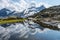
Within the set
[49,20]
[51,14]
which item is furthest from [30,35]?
[51,14]

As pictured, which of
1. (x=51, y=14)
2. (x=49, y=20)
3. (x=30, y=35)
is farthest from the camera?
(x=51, y=14)

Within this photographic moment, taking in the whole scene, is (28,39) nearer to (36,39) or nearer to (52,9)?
(36,39)

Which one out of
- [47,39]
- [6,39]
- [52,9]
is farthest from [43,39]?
[52,9]

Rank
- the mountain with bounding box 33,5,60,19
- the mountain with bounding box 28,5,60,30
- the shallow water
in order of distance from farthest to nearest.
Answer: the mountain with bounding box 33,5,60,19 → the mountain with bounding box 28,5,60,30 → the shallow water

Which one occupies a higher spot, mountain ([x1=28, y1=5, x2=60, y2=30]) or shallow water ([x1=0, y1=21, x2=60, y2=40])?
shallow water ([x1=0, y1=21, x2=60, y2=40])

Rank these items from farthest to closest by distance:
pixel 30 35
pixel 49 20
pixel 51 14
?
pixel 51 14 < pixel 49 20 < pixel 30 35

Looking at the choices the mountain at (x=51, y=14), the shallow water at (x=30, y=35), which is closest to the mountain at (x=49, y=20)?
the mountain at (x=51, y=14)

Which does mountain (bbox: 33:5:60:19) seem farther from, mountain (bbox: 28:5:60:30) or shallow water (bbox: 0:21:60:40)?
shallow water (bbox: 0:21:60:40)

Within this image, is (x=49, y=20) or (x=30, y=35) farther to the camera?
(x=49, y=20)

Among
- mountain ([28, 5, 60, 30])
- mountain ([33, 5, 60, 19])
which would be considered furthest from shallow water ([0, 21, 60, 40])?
mountain ([33, 5, 60, 19])

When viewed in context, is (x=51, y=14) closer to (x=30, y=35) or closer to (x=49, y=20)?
(x=49, y=20)

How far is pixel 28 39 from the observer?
1819 centimetres

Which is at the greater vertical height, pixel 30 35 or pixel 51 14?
pixel 30 35

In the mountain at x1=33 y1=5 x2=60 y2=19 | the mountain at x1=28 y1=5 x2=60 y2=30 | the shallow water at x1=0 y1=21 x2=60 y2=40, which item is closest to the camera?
the shallow water at x1=0 y1=21 x2=60 y2=40
